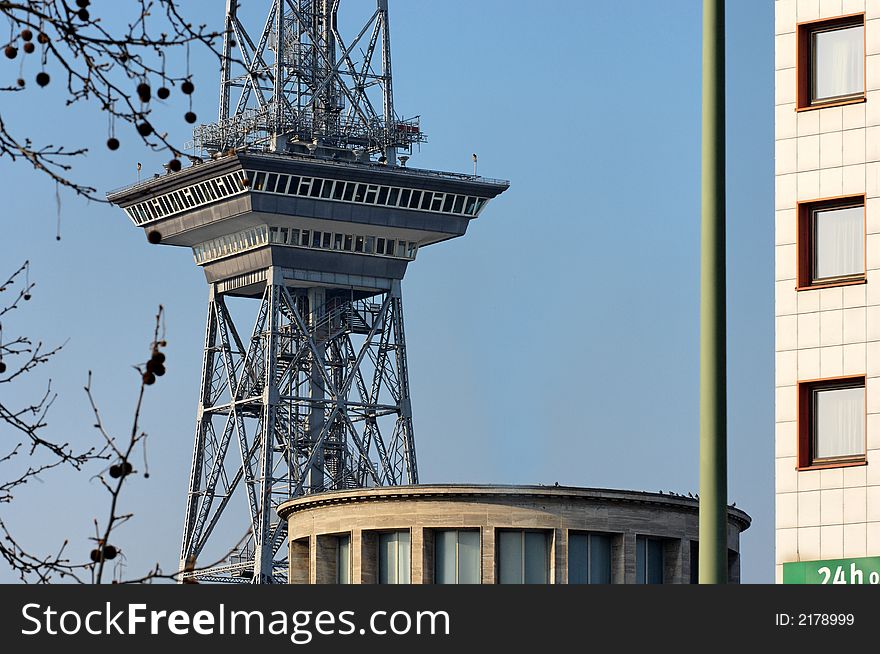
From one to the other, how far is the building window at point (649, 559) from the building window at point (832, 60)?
5005 centimetres

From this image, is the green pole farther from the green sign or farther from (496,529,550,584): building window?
(496,529,550,584): building window

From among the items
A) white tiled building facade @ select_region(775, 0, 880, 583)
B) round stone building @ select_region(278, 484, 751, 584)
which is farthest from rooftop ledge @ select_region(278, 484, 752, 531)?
white tiled building facade @ select_region(775, 0, 880, 583)

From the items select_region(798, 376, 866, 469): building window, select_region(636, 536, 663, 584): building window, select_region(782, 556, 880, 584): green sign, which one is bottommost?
select_region(782, 556, 880, 584): green sign

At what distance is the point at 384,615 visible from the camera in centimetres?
2270

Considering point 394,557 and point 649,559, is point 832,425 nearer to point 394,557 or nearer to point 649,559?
point 649,559

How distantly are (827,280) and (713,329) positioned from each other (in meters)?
53.4

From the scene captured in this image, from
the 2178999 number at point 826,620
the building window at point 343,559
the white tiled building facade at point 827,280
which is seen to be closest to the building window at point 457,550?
the building window at point 343,559

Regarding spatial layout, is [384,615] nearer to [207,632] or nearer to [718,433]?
[207,632]

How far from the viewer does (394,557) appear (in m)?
127

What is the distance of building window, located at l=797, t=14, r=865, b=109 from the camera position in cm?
7819

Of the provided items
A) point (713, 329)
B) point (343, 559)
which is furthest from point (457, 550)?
point (713, 329)

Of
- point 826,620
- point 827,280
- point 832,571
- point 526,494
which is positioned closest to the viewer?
point 826,620
